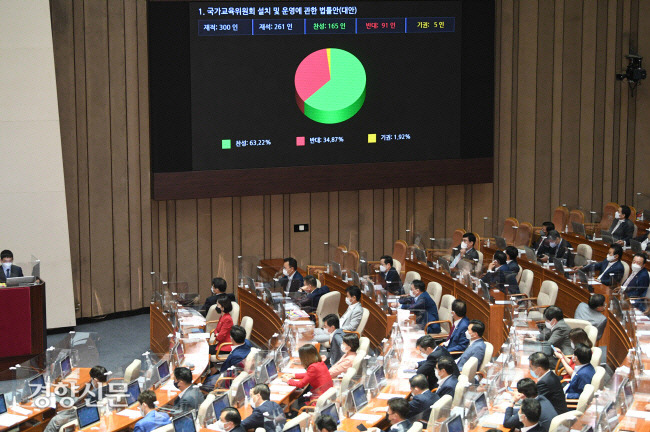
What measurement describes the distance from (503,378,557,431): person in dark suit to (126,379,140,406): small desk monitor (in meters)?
3.20

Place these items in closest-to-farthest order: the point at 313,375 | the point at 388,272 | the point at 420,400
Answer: the point at 420,400 < the point at 313,375 < the point at 388,272

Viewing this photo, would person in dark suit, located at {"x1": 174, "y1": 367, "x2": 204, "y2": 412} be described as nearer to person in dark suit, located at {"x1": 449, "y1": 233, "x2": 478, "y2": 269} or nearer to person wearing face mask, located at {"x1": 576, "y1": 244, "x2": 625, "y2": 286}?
person in dark suit, located at {"x1": 449, "y1": 233, "x2": 478, "y2": 269}

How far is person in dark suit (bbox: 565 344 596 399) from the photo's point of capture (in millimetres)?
7809

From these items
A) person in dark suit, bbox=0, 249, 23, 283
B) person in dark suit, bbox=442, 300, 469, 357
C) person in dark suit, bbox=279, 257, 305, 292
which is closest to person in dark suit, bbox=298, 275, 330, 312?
person in dark suit, bbox=279, 257, 305, 292

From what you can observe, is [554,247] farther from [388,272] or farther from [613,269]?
[388,272]

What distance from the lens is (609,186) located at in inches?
616

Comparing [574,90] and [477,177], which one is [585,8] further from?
[477,177]

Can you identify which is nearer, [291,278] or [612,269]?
[612,269]

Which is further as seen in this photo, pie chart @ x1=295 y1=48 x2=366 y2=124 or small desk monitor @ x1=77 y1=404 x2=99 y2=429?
pie chart @ x1=295 y1=48 x2=366 y2=124

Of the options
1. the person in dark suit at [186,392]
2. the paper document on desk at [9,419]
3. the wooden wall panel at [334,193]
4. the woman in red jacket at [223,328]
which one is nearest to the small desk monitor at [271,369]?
the person in dark suit at [186,392]

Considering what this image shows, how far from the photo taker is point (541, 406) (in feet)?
22.9

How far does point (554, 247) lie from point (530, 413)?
6.24m

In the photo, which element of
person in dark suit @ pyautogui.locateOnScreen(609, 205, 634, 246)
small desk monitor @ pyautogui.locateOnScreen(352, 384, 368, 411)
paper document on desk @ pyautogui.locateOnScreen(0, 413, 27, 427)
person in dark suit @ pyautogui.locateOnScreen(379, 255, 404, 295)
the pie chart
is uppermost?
the pie chart

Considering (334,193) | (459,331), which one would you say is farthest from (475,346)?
(334,193)
